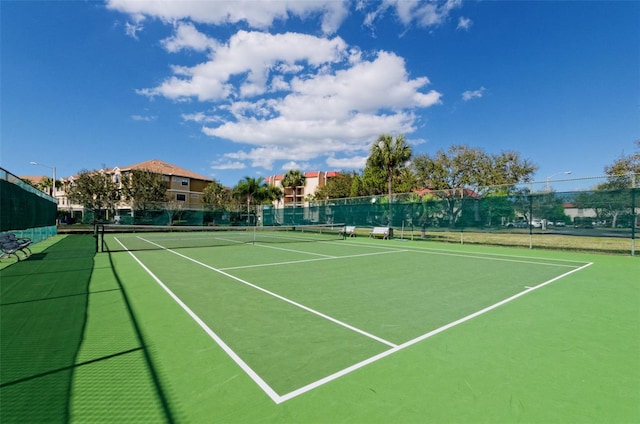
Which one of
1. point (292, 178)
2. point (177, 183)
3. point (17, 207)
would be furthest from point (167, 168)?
point (17, 207)

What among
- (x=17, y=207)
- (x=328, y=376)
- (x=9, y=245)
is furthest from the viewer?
(x=17, y=207)

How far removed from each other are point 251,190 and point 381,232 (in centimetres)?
3615

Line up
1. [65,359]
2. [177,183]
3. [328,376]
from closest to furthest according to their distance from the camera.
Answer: [328,376], [65,359], [177,183]

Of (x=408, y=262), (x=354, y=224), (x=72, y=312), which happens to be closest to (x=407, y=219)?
(x=354, y=224)

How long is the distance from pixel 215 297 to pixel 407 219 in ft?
58.4

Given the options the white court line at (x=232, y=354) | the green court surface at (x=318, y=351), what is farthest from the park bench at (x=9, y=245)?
the white court line at (x=232, y=354)

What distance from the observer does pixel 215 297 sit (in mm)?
6516

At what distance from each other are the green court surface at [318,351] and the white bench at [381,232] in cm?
1437

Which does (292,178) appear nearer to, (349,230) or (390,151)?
(390,151)

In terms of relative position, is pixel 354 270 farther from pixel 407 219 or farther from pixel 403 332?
pixel 407 219

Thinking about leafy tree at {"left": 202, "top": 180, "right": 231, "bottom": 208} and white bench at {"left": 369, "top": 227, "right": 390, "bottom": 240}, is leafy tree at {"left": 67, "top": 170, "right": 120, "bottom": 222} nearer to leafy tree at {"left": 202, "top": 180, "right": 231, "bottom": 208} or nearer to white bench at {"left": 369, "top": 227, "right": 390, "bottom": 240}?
leafy tree at {"left": 202, "top": 180, "right": 231, "bottom": 208}

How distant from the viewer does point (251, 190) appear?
5481 cm

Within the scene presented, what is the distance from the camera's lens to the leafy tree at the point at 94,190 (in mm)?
46656

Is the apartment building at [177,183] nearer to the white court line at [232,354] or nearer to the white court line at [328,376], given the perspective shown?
the white court line at [232,354]
